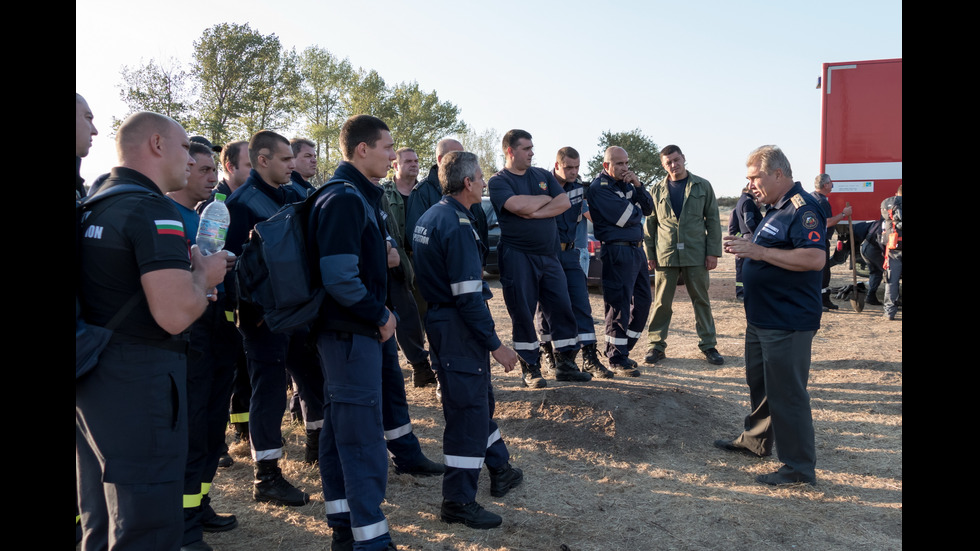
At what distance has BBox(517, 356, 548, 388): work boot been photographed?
19.4 ft

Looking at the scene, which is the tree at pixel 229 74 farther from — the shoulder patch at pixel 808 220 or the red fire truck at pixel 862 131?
the shoulder patch at pixel 808 220

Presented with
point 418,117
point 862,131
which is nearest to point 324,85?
point 418,117

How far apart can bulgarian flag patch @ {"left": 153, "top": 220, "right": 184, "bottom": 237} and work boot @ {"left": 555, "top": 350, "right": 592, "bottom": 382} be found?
4.31 metres

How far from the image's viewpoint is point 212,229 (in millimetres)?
3404

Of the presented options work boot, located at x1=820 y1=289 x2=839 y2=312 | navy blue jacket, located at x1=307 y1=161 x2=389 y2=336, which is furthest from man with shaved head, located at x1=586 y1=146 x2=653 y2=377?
work boot, located at x1=820 y1=289 x2=839 y2=312

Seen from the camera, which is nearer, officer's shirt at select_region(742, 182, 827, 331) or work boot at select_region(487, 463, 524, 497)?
officer's shirt at select_region(742, 182, 827, 331)

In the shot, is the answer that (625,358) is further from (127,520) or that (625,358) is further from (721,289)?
(721,289)

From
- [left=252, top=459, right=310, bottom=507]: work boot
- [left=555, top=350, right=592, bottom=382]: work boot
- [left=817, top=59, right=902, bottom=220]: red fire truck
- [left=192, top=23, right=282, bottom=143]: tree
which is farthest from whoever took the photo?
[left=192, top=23, right=282, bottom=143]: tree

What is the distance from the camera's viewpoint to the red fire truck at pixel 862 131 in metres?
10.3

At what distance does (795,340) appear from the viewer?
4168 millimetres

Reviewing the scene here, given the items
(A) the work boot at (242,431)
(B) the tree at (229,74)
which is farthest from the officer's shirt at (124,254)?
(B) the tree at (229,74)

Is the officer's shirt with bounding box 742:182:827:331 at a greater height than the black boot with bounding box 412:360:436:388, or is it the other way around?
the officer's shirt with bounding box 742:182:827:331

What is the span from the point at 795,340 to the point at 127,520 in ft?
12.5

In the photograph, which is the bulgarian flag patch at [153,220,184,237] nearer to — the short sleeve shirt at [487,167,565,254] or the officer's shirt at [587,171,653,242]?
the short sleeve shirt at [487,167,565,254]
